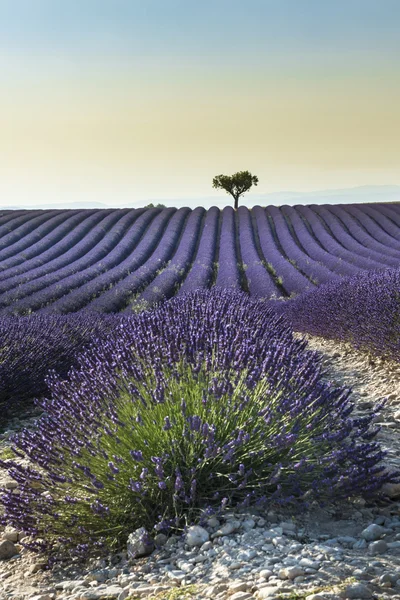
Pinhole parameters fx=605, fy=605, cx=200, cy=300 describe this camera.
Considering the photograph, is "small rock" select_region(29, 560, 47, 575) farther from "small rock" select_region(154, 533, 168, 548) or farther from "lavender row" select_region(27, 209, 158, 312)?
"lavender row" select_region(27, 209, 158, 312)

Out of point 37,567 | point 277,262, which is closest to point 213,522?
point 37,567

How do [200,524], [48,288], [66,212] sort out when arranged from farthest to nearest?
[66,212] < [48,288] < [200,524]

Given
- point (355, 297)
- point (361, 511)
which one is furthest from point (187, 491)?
point (355, 297)

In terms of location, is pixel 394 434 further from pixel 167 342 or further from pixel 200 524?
pixel 200 524

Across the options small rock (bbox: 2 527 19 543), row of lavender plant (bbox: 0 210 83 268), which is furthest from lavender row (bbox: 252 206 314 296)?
small rock (bbox: 2 527 19 543)

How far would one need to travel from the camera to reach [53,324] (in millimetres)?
6914

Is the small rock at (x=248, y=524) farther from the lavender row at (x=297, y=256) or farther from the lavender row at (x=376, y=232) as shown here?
the lavender row at (x=376, y=232)

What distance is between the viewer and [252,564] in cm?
199

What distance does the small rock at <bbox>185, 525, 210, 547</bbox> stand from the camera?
2.25 meters

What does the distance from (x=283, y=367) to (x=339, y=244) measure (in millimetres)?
15050

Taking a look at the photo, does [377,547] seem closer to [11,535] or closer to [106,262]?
[11,535]

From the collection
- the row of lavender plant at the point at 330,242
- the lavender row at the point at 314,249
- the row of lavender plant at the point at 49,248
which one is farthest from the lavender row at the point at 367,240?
the row of lavender plant at the point at 49,248

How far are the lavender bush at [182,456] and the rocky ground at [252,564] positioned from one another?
3.3 inches

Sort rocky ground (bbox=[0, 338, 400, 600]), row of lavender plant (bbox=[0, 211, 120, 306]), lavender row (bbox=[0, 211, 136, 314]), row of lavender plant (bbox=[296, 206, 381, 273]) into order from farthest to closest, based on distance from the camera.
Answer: row of lavender plant (bbox=[296, 206, 381, 273]), row of lavender plant (bbox=[0, 211, 120, 306]), lavender row (bbox=[0, 211, 136, 314]), rocky ground (bbox=[0, 338, 400, 600])
